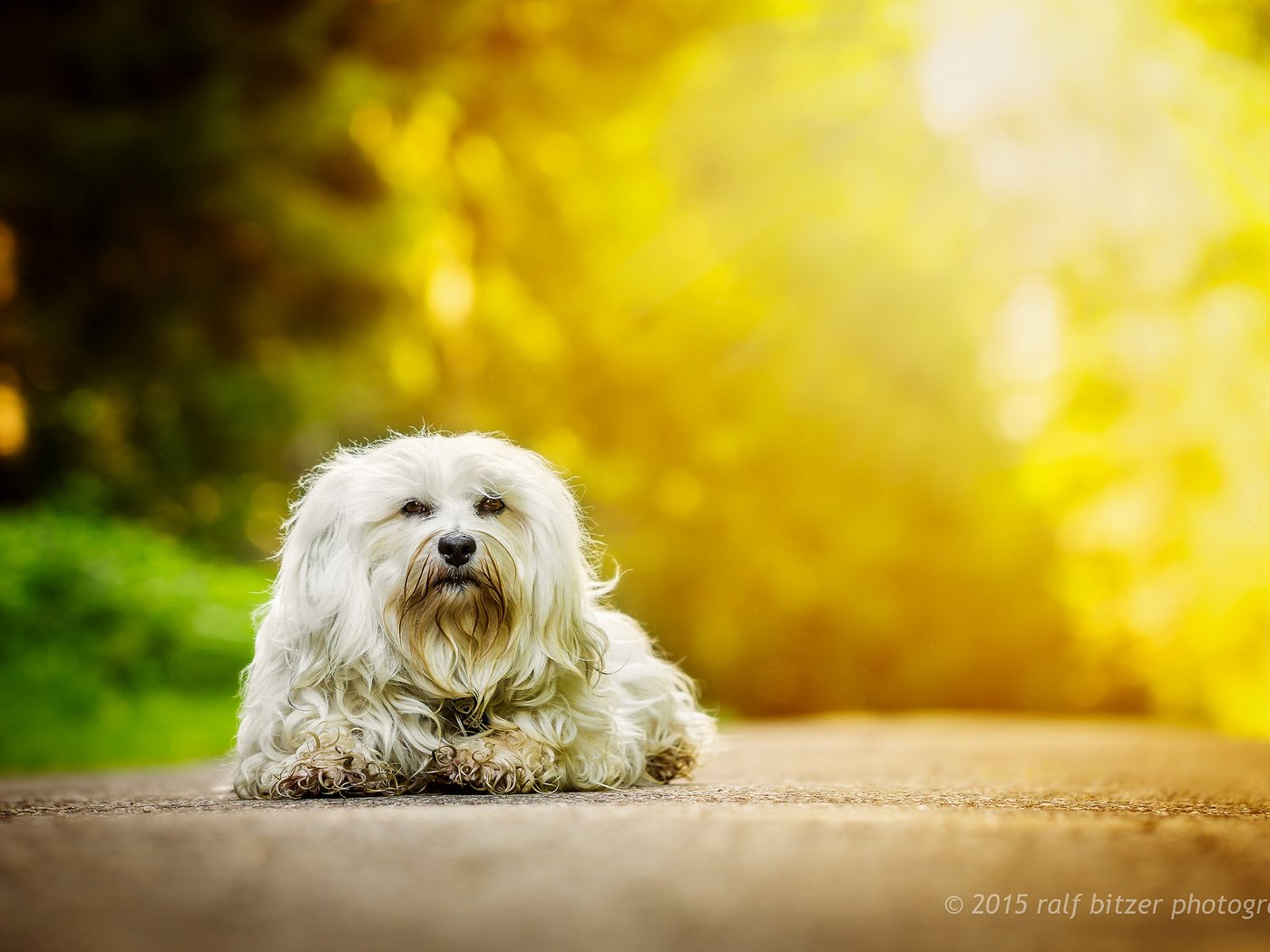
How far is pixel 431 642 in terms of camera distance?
4.59 metres

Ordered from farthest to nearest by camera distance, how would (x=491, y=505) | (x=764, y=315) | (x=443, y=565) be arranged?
(x=764, y=315) < (x=491, y=505) < (x=443, y=565)

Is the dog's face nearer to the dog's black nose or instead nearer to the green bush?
the dog's black nose

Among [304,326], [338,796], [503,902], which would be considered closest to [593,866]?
[503,902]

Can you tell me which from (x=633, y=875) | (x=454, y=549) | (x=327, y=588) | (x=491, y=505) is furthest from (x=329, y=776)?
(x=633, y=875)

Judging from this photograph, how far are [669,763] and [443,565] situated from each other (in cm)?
137

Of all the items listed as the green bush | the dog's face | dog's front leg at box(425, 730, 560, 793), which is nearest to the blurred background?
the green bush

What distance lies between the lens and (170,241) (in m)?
14.2

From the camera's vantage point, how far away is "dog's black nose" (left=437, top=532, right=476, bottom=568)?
4555 millimetres

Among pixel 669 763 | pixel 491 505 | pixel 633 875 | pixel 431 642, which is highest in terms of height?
pixel 491 505

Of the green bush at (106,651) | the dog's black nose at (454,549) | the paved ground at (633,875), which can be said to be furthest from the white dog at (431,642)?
the green bush at (106,651)

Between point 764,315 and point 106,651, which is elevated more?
point 764,315

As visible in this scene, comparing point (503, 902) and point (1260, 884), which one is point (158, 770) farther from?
point (1260, 884)

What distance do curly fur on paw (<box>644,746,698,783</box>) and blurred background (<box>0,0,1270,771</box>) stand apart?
30.6 feet

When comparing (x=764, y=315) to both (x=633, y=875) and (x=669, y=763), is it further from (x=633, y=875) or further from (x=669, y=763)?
(x=633, y=875)
